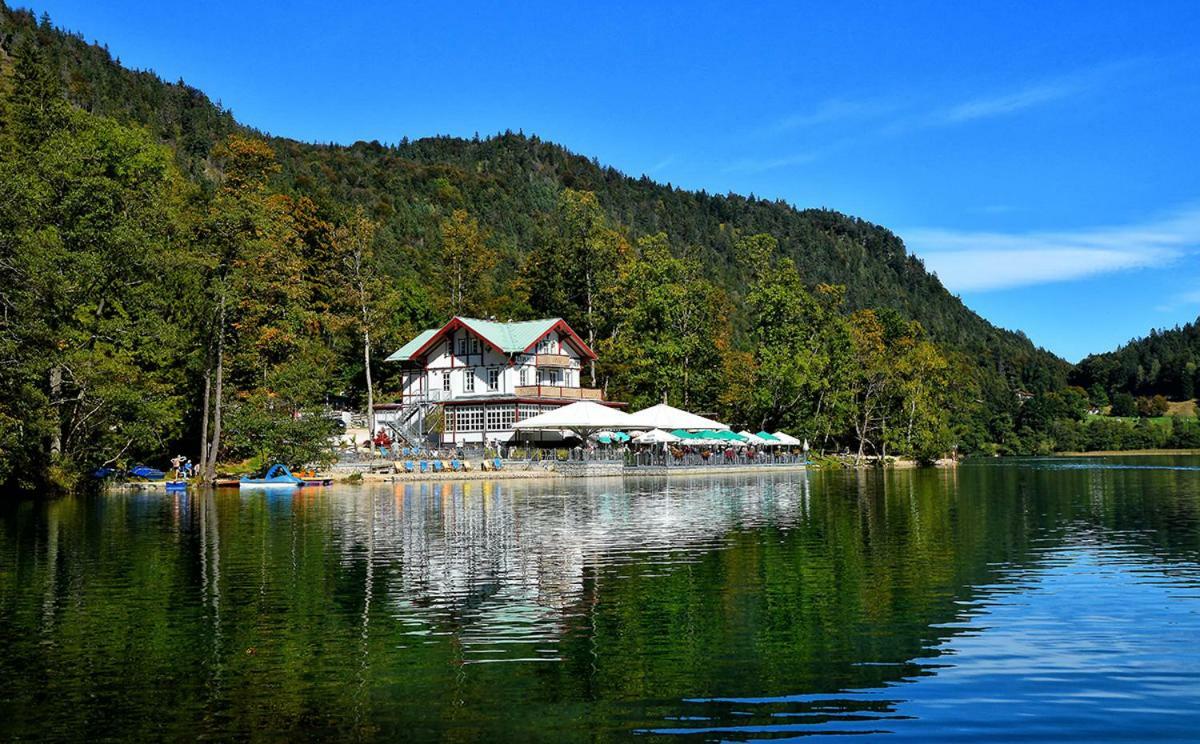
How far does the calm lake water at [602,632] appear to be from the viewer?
9.49m

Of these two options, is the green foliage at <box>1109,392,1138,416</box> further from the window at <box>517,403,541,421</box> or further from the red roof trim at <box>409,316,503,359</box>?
the red roof trim at <box>409,316,503,359</box>

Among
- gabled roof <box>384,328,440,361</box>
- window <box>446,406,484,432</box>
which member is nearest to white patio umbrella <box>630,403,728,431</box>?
window <box>446,406,484,432</box>

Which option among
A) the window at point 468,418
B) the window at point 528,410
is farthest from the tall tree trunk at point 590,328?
the window at point 468,418

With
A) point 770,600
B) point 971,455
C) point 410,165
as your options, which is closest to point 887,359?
point 971,455

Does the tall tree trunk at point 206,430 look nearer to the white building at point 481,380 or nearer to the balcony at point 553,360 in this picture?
the white building at point 481,380

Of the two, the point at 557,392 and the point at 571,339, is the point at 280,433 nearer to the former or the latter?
the point at 557,392

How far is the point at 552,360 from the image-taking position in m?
76.1

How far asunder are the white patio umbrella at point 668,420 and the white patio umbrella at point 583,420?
3.48 feet

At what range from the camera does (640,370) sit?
77.5 m

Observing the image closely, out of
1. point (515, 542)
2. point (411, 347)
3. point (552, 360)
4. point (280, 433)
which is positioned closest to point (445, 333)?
point (411, 347)

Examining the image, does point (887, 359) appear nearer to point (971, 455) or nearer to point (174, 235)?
point (971, 455)

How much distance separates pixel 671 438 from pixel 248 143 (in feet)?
115

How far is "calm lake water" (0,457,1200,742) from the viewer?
949cm

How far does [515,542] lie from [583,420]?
3731 centimetres
